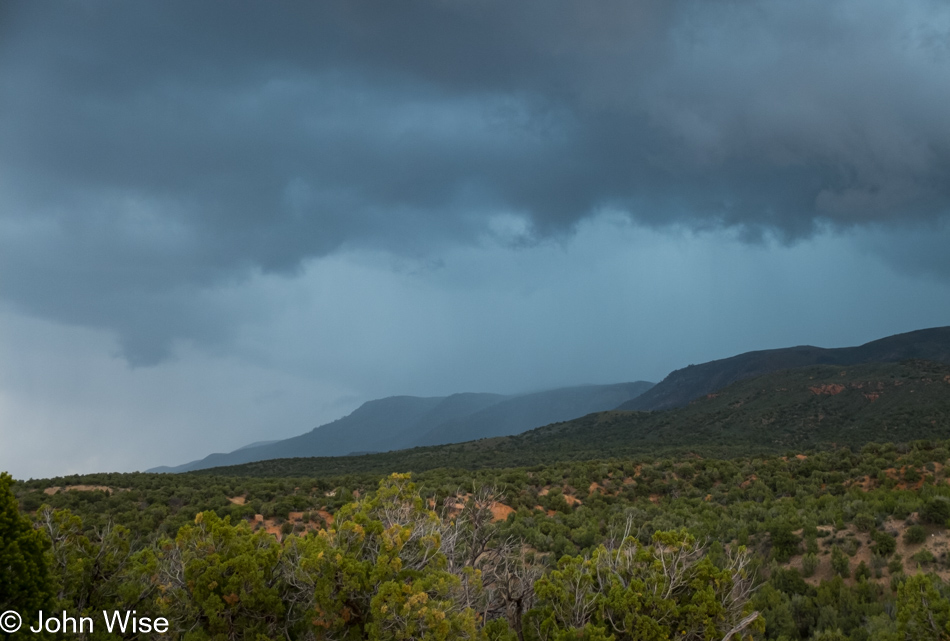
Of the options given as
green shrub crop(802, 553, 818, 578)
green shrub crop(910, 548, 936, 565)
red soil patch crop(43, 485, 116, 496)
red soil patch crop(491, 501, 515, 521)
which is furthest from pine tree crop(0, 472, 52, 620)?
red soil patch crop(43, 485, 116, 496)

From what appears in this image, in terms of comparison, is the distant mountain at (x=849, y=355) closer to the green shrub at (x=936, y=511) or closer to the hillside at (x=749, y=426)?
the hillside at (x=749, y=426)

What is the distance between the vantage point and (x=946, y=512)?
1373 centimetres

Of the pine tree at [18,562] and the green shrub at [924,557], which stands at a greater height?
the pine tree at [18,562]

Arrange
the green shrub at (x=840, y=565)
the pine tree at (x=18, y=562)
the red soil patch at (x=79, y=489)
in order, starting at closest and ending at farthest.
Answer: the pine tree at (x=18, y=562) < the green shrub at (x=840, y=565) < the red soil patch at (x=79, y=489)

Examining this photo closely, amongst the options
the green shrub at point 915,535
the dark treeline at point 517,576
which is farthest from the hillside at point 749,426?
the green shrub at point 915,535

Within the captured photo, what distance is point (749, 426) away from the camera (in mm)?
67375

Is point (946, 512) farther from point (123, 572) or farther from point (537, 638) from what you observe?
point (123, 572)

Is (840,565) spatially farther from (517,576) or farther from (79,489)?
(79,489)

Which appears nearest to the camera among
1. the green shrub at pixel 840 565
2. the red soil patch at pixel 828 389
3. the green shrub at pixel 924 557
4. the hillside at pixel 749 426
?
the green shrub at pixel 924 557

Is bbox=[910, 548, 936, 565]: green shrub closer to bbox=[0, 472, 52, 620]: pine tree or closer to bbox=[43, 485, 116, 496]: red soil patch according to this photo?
bbox=[0, 472, 52, 620]: pine tree

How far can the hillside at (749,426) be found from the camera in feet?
169

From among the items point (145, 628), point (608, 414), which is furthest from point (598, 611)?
point (608, 414)

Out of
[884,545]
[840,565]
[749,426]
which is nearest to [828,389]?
[749,426]

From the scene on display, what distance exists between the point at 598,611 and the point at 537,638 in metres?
1.07
